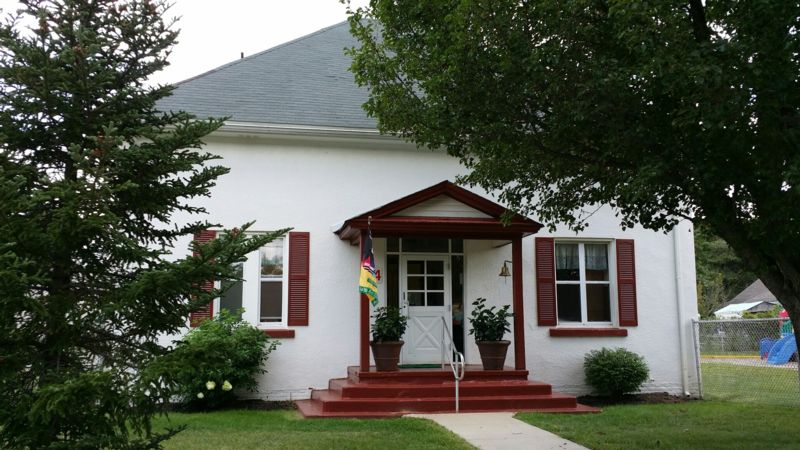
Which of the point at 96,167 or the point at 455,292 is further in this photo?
the point at 455,292

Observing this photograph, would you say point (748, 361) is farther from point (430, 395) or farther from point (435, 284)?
point (430, 395)

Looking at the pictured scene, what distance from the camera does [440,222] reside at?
35.9 ft

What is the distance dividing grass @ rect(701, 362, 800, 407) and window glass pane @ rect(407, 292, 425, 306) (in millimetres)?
5859

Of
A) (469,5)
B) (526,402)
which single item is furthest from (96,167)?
(526,402)

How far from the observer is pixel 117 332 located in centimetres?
475

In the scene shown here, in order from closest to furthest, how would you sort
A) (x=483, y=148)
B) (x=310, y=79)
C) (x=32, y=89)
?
1. (x=32, y=89)
2. (x=483, y=148)
3. (x=310, y=79)

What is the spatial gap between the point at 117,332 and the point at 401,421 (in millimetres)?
5142

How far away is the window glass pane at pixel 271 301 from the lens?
1184 cm

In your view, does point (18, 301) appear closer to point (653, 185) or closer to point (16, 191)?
point (16, 191)

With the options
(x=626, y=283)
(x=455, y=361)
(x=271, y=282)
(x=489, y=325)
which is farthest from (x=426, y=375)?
(x=626, y=283)

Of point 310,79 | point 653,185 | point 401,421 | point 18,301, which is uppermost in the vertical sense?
point 310,79

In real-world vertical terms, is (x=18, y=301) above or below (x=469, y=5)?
below

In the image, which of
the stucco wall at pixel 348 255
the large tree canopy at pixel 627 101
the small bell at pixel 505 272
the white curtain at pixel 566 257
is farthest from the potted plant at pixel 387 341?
the white curtain at pixel 566 257

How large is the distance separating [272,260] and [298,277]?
65 centimetres
